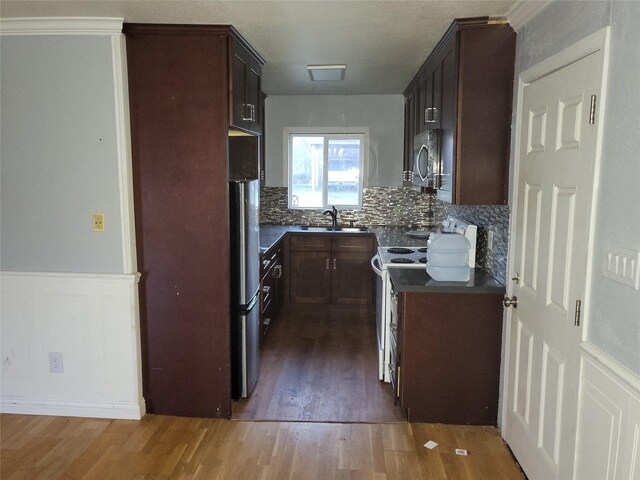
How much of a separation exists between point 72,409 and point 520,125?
3.00m

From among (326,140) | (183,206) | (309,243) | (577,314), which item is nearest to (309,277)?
(309,243)

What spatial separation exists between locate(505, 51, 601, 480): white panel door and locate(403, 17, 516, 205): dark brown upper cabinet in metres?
0.20

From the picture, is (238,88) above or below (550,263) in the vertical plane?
above

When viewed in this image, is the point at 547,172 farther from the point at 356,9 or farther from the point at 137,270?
A: the point at 137,270

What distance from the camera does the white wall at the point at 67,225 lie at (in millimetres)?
2844

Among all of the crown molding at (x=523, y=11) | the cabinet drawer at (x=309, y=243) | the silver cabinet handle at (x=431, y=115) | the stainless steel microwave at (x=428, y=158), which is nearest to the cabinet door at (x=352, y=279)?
the cabinet drawer at (x=309, y=243)

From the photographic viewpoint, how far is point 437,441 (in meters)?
2.86

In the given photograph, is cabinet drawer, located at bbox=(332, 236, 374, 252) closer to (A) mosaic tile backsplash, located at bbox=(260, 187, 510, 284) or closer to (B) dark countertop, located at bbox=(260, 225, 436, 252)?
(B) dark countertop, located at bbox=(260, 225, 436, 252)

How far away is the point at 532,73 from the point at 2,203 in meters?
2.94

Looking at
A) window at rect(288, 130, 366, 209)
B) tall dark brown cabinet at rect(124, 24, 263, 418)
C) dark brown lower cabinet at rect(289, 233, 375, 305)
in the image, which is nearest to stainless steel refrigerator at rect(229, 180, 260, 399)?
tall dark brown cabinet at rect(124, 24, 263, 418)

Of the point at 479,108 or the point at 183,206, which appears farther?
the point at 183,206

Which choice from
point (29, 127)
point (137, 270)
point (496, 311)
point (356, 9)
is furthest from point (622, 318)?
point (29, 127)

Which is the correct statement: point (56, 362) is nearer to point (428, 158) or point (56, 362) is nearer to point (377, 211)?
point (428, 158)

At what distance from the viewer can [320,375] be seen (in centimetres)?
376
